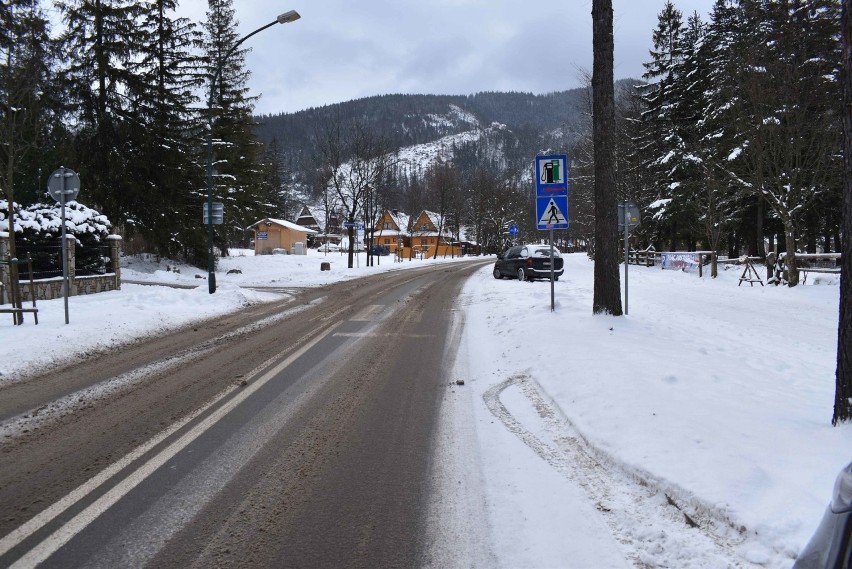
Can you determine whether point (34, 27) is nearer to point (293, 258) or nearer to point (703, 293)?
point (703, 293)

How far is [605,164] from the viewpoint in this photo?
9906mm

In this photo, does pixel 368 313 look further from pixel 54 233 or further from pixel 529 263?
pixel 529 263

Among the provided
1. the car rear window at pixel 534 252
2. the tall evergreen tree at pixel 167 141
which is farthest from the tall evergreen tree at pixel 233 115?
the car rear window at pixel 534 252

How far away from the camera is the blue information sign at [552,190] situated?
1115 cm

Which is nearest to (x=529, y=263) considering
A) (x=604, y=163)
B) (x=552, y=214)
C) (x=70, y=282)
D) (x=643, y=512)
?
(x=552, y=214)

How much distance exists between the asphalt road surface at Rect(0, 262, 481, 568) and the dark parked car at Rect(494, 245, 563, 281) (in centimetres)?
1598

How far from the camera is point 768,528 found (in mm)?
3008

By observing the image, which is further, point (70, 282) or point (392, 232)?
point (392, 232)

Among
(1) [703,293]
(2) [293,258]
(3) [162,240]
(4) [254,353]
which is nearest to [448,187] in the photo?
(2) [293,258]

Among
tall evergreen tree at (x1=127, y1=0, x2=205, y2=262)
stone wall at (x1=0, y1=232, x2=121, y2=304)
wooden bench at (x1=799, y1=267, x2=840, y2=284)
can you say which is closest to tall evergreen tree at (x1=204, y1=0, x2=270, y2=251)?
tall evergreen tree at (x1=127, y1=0, x2=205, y2=262)

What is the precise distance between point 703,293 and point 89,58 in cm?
3009

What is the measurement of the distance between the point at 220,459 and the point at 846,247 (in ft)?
17.3

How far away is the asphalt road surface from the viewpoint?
10.1ft

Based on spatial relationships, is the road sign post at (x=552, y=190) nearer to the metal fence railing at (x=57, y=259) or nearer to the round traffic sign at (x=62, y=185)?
the round traffic sign at (x=62, y=185)
